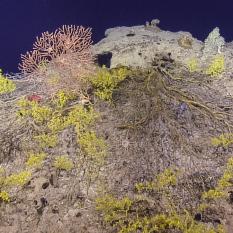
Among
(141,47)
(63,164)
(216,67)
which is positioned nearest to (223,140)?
(216,67)

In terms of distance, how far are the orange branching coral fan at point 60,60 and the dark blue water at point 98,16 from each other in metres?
11.2

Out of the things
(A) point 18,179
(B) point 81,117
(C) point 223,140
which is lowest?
(A) point 18,179

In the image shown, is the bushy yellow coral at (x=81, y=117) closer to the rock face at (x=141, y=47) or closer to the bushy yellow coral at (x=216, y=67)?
the rock face at (x=141, y=47)

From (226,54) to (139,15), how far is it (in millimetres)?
9936

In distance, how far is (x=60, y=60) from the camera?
6680 mm

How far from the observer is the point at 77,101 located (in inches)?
263

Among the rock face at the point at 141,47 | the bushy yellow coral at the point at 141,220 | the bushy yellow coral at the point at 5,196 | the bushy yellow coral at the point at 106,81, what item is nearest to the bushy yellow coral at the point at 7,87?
the bushy yellow coral at the point at 106,81

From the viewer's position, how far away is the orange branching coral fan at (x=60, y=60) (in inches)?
266

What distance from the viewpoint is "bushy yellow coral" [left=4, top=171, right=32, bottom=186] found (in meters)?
5.58

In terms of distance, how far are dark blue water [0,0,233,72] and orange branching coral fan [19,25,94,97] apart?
11169 millimetres

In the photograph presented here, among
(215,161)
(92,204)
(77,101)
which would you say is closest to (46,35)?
(77,101)

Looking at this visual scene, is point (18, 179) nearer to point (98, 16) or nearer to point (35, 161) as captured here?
point (35, 161)

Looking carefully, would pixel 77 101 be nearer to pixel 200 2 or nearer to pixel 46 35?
pixel 46 35

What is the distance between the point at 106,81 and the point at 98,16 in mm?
12616
